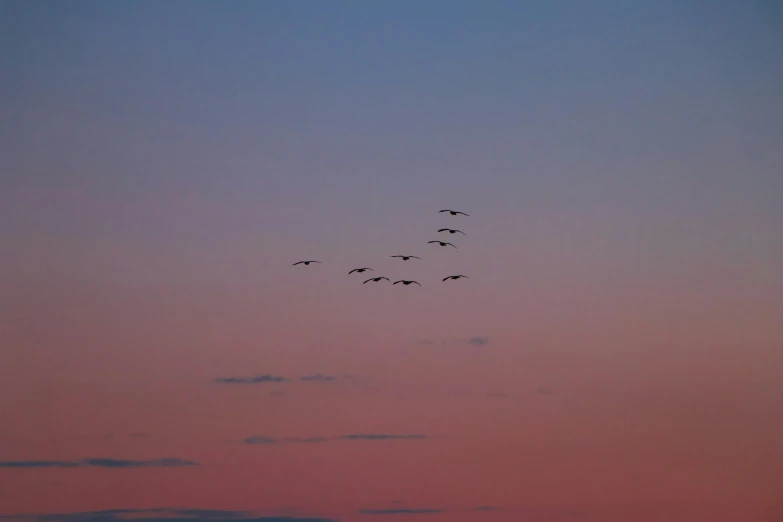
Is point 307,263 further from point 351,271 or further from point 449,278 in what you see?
point 449,278

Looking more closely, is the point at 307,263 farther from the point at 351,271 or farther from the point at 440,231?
the point at 440,231

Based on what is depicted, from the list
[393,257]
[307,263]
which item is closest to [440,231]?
[393,257]

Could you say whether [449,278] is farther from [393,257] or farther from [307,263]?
[307,263]

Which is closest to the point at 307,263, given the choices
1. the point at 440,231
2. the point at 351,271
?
the point at 351,271

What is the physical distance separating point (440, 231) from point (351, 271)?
12.7 m

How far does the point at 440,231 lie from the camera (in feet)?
392

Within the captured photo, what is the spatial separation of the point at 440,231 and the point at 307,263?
18294 mm

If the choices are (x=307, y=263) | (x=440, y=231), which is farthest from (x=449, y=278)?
(x=307, y=263)

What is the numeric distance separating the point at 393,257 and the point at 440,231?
698 cm

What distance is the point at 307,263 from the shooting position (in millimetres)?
124562

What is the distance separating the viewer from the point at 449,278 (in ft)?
405

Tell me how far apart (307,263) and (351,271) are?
625 cm

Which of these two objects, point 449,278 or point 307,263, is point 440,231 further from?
point 307,263

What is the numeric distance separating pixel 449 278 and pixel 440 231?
7.35 meters
